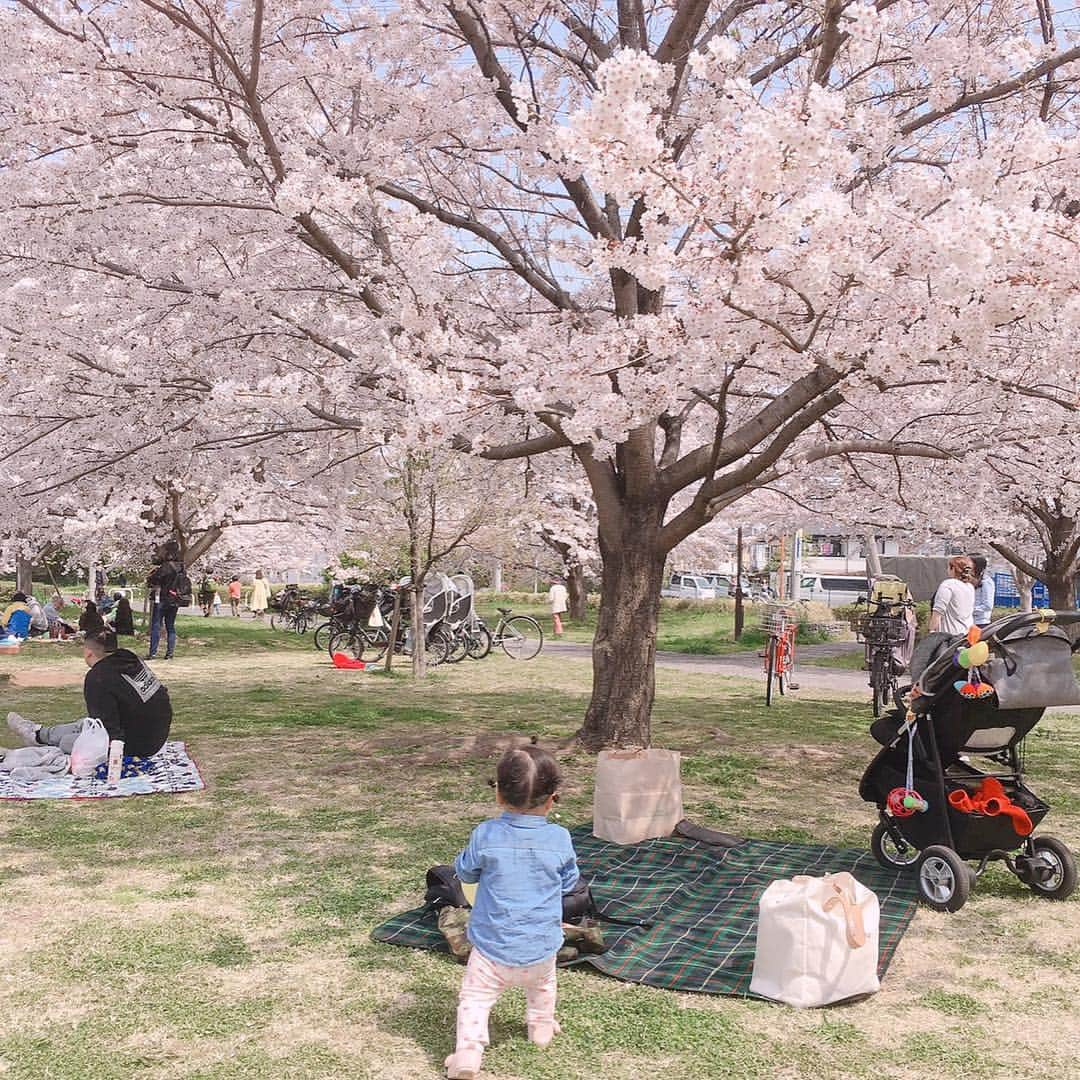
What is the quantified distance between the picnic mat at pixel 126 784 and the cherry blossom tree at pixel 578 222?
2701mm

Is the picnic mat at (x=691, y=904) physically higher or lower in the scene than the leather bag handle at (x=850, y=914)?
lower

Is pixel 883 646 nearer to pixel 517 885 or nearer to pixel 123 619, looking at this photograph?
pixel 517 885

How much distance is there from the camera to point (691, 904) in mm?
4910

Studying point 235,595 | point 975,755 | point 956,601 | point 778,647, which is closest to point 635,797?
point 975,755

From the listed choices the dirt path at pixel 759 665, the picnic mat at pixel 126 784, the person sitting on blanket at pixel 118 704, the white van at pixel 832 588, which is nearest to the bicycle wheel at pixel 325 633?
the dirt path at pixel 759 665

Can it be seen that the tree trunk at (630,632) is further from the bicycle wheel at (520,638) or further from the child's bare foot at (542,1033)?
the bicycle wheel at (520,638)

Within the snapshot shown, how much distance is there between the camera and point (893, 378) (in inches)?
251

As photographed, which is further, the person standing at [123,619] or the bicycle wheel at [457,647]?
the person standing at [123,619]

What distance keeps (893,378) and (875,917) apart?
344 cm

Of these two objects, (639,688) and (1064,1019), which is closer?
(1064,1019)

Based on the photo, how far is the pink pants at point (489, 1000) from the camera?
325 cm

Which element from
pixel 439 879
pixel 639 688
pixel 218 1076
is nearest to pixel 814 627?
pixel 639 688

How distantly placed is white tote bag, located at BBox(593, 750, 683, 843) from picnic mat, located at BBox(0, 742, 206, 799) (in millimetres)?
2782

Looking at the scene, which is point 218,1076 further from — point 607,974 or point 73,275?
point 73,275
